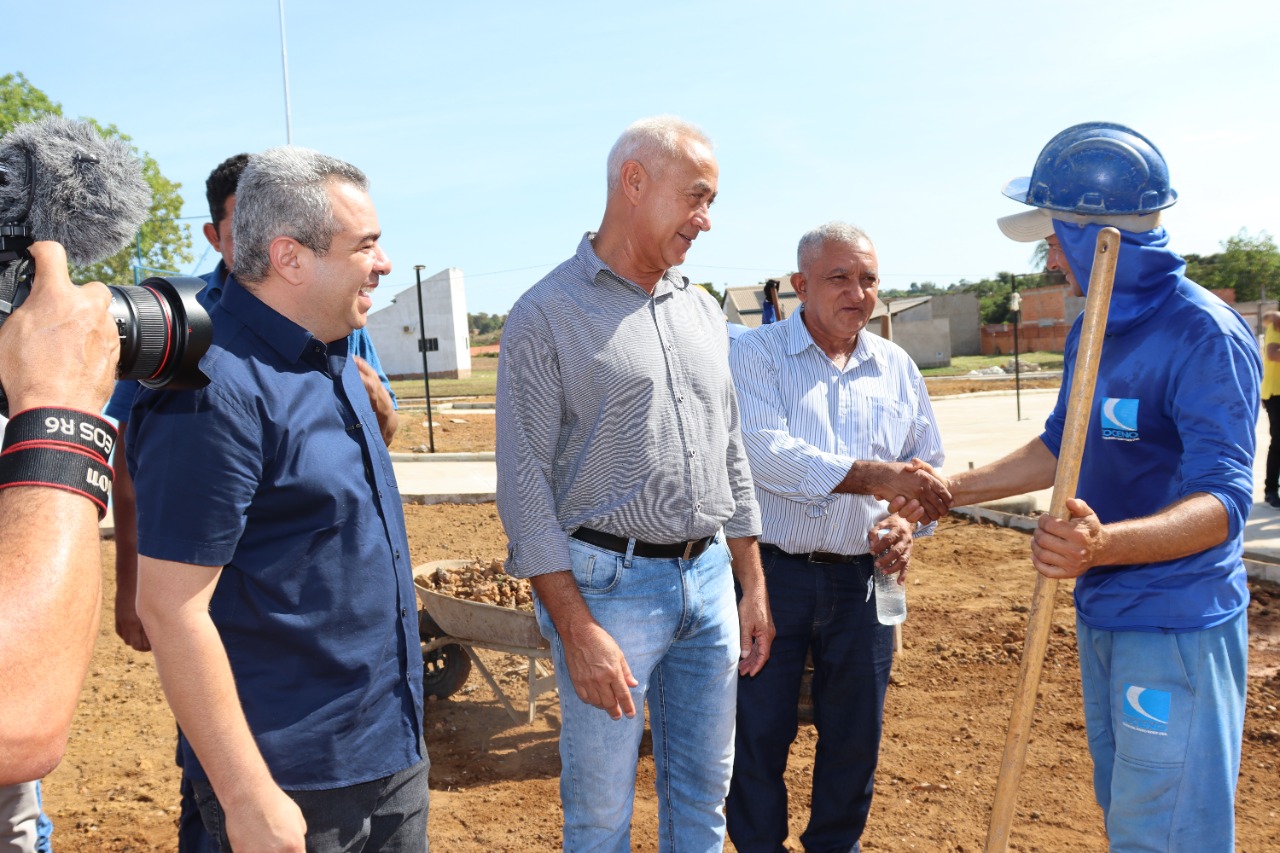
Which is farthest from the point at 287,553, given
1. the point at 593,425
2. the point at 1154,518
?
the point at 1154,518

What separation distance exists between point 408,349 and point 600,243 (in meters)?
52.6

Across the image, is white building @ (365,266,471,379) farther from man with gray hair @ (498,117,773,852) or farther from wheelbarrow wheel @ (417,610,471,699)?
man with gray hair @ (498,117,773,852)

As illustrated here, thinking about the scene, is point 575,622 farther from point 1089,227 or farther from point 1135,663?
point 1089,227

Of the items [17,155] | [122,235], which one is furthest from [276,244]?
[17,155]

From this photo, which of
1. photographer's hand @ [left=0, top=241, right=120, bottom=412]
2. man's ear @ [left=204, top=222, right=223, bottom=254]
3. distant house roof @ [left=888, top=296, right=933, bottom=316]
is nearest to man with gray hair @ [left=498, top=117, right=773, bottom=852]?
photographer's hand @ [left=0, top=241, right=120, bottom=412]

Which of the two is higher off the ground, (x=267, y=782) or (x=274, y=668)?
(x=274, y=668)

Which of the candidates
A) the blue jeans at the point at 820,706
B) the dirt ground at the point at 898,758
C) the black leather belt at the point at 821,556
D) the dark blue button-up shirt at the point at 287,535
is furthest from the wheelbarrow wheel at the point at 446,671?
the dark blue button-up shirt at the point at 287,535

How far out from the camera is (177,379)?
161cm

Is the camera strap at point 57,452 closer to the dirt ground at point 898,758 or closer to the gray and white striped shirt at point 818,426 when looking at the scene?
the gray and white striped shirt at point 818,426

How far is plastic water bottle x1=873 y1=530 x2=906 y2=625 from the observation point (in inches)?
142

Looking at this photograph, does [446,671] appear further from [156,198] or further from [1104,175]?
[156,198]

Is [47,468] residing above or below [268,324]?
below

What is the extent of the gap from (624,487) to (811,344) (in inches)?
53.4

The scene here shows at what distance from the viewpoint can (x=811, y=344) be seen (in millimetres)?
3764
